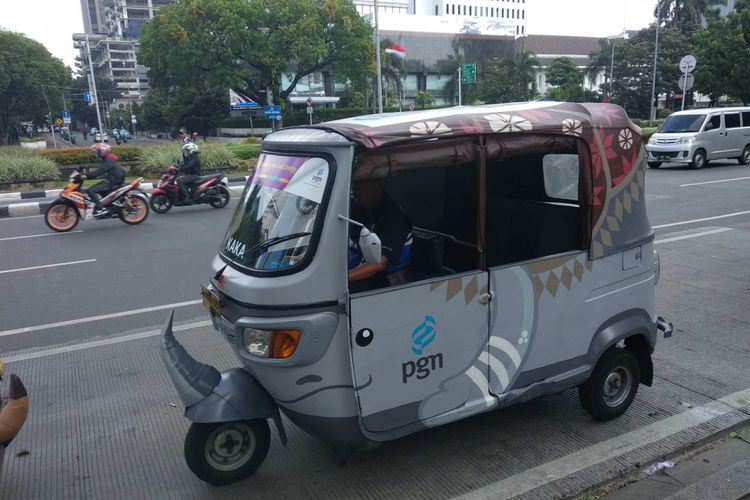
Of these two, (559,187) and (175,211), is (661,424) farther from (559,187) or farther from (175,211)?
(175,211)

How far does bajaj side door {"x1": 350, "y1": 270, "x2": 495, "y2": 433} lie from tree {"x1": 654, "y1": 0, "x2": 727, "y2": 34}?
62.6 metres

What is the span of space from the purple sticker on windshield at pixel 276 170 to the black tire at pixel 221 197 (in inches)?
401

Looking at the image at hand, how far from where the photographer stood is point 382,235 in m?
3.13

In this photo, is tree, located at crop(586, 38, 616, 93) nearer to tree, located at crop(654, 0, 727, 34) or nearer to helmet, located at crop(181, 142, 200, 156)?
tree, located at crop(654, 0, 727, 34)

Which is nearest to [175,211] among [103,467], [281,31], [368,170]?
[103,467]

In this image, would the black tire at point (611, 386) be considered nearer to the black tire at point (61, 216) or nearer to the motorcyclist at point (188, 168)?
the black tire at point (61, 216)

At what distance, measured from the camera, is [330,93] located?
226 ft

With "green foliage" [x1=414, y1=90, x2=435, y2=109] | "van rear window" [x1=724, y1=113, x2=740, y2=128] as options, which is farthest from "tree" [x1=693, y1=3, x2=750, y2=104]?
"green foliage" [x1=414, y1=90, x2=435, y2=109]

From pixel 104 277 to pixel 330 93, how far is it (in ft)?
211

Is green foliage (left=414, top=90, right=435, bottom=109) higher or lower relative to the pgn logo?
higher

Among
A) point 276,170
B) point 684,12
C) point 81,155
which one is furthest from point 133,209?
point 684,12

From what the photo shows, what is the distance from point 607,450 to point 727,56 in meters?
30.6

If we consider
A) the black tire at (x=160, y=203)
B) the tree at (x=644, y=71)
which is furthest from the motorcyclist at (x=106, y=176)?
the tree at (x=644, y=71)

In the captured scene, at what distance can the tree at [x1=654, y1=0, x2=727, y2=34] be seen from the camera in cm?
5603
